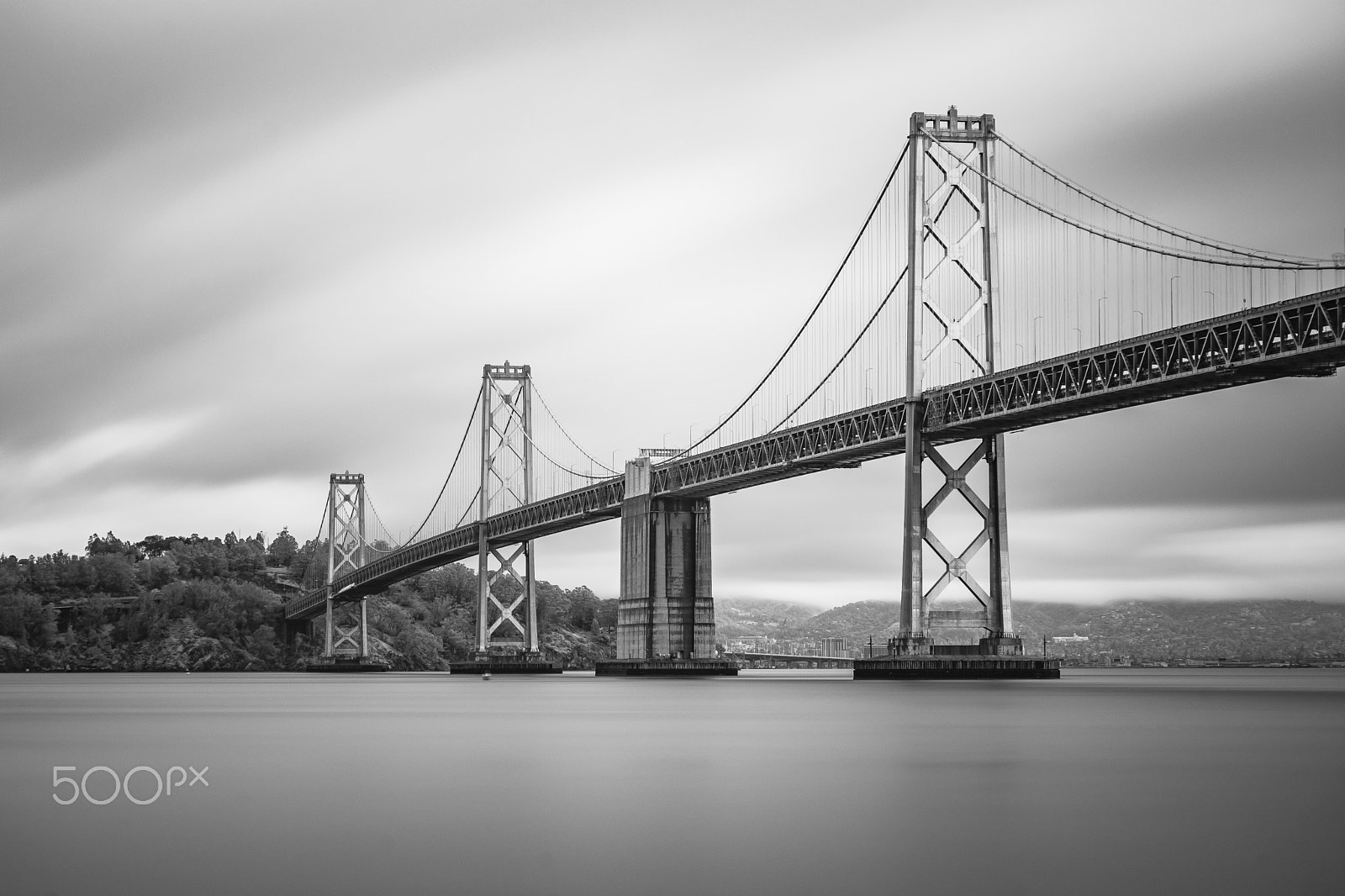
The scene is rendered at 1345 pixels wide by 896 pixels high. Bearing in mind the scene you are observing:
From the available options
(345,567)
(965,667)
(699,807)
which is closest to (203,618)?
(345,567)

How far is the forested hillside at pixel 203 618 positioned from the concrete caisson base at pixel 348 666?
7.66 metres

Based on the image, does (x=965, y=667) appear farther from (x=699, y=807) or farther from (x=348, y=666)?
(x=348, y=666)

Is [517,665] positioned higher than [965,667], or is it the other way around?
[965,667]

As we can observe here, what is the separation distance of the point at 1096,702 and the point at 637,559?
89.1 feet

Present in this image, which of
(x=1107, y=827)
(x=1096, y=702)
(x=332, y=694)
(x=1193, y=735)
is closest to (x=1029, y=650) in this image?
(x=332, y=694)

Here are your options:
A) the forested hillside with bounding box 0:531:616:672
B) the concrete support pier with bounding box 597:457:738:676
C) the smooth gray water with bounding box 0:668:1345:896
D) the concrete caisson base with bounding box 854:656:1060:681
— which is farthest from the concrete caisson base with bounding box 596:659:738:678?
the forested hillside with bounding box 0:531:616:672

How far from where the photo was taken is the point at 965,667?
1710 inches

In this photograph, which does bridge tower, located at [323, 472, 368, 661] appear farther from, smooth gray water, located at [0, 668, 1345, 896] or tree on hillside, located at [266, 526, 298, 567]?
smooth gray water, located at [0, 668, 1345, 896]

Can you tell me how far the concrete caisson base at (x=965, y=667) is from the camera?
142ft

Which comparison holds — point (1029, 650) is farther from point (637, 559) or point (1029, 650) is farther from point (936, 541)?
point (936, 541)

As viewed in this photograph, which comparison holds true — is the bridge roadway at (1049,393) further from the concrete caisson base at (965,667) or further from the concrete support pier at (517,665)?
the concrete support pier at (517,665)

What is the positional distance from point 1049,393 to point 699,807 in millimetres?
27164

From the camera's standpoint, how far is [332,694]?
54219mm

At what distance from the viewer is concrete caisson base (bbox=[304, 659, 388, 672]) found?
4178 inches
